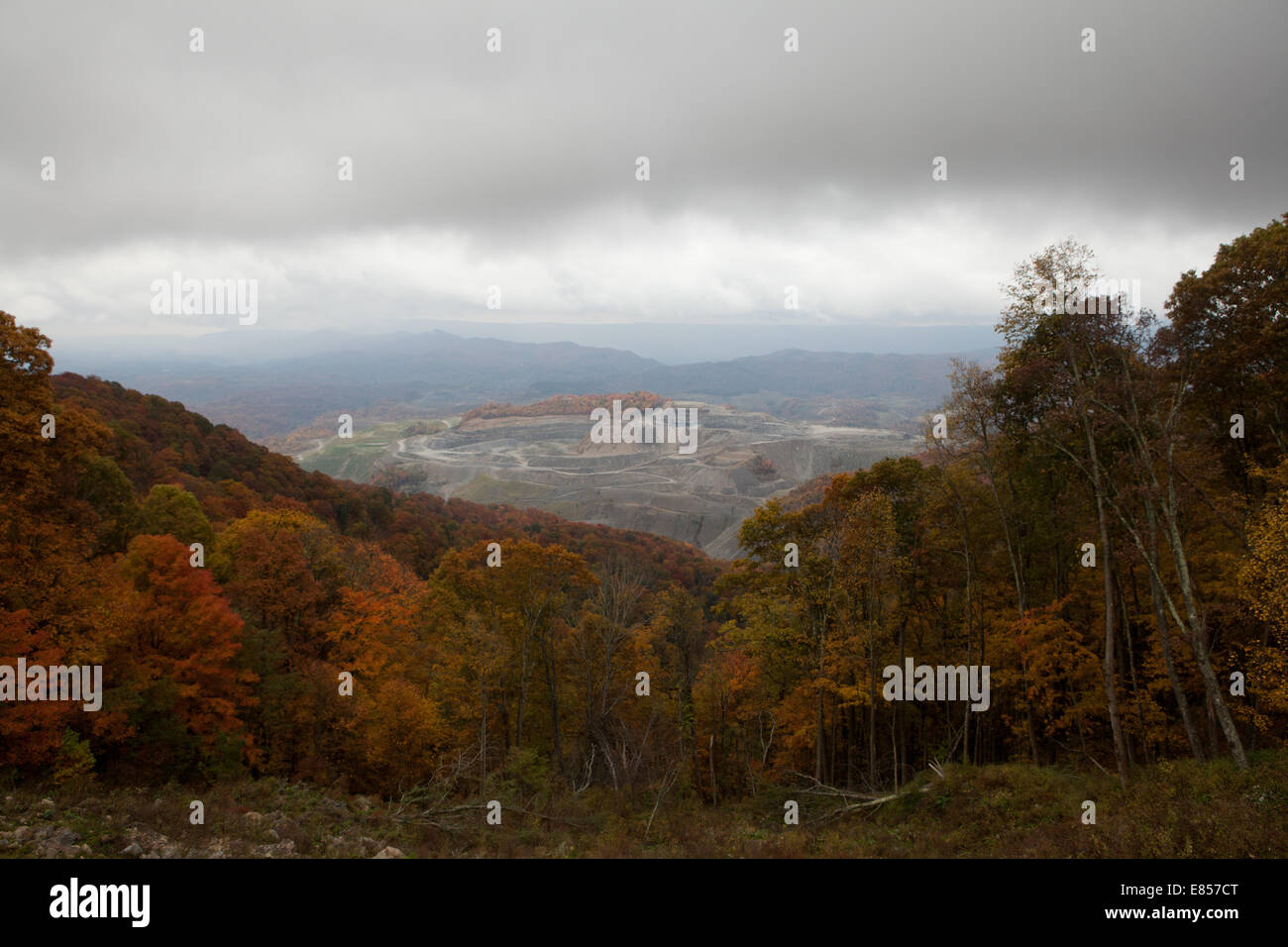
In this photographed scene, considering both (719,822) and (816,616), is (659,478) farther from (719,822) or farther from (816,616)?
(719,822)

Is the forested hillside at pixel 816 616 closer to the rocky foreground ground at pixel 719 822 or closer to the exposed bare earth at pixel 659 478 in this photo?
the rocky foreground ground at pixel 719 822

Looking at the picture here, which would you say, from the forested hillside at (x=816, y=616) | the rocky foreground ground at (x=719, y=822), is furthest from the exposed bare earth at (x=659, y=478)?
the rocky foreground ground at (x=719, y=822)

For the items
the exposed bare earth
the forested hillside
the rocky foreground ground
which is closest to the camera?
the rocky foreground ground

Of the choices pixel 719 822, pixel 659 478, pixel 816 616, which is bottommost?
pixel 719 822

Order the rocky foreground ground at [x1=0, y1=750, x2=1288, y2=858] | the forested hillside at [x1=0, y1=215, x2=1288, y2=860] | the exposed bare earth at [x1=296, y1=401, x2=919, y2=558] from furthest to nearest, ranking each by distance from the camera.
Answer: the exposed bare earth at [x1=296, y1=401, x2=919, y2=558]
the forested hillside at [x1=0, y1=215, x2=1288, y2=860]
the rocky foreground ground at [x1=0, y1=750, x2=1288, y2=858]

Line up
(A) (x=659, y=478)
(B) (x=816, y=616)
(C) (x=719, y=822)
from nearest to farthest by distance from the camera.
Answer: (C) (x=719, y=822) → (B) (x=816, y=616) → (A) (x=659, y=478)

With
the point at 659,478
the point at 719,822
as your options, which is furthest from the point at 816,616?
the point at 659,478

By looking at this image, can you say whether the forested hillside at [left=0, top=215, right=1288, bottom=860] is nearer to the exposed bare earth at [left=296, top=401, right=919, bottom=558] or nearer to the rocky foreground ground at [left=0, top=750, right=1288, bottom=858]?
the rocky foreground ground at [left=0, top=750, right=1288, bottom=858]

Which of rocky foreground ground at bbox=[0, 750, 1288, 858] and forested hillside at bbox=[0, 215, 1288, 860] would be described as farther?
forested hillside at bbox=[0, 215, 1288, 860]

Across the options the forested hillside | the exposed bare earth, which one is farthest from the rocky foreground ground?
the exposed bare earth
